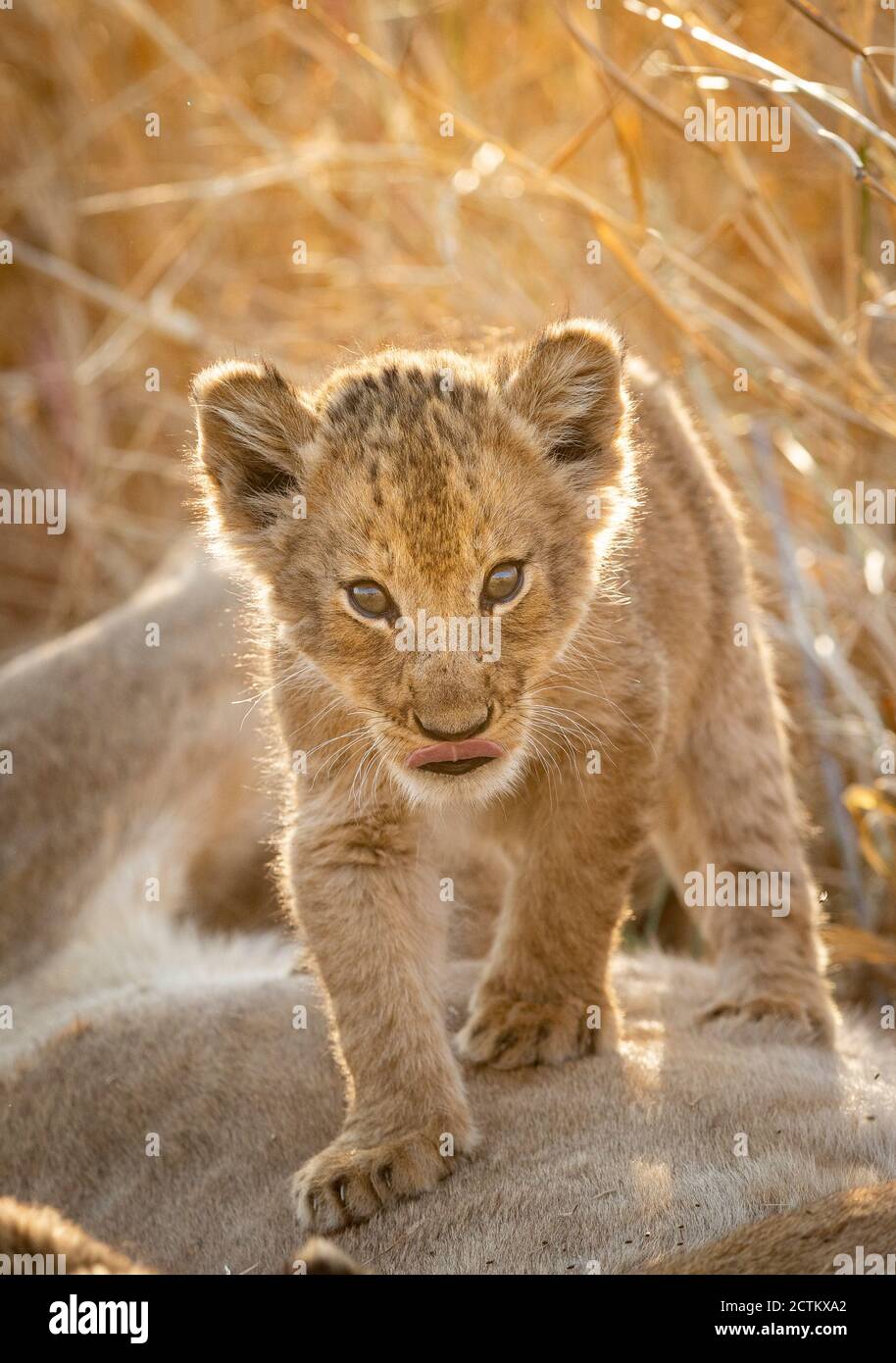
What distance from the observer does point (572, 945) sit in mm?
3047

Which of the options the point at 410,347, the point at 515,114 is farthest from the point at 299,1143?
the point at 515,114

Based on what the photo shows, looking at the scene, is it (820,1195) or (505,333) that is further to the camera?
(505,333)

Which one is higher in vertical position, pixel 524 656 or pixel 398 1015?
pixel 524 656

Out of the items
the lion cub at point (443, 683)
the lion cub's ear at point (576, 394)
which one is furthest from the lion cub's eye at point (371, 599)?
the lion cub's ear at point (576, 394)

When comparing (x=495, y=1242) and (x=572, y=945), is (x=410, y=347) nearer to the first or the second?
(x=572, y=945)

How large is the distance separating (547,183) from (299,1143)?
245cm

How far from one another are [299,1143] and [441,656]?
3.34 ft

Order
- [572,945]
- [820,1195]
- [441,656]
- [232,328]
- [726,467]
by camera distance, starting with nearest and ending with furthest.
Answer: [820,1195], [441,656], [572,945], [726,467], [232,328]

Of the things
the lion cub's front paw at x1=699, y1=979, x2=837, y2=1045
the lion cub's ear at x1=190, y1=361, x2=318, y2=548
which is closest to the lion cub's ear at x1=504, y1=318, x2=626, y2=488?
the lion cub's ear at x1=190, y1=361, x2=318, y2=548

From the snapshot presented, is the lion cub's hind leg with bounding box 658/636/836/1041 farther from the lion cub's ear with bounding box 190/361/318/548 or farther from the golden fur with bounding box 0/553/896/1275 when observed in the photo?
the lion cub's ear with bounding box 190/361/318/548

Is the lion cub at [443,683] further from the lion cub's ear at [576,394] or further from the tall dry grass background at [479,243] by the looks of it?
the tall dry grass background at [479,243]

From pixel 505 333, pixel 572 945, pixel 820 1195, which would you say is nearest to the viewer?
pixel 820 1195

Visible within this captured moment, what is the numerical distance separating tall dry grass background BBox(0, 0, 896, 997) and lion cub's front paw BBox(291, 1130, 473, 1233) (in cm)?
162
